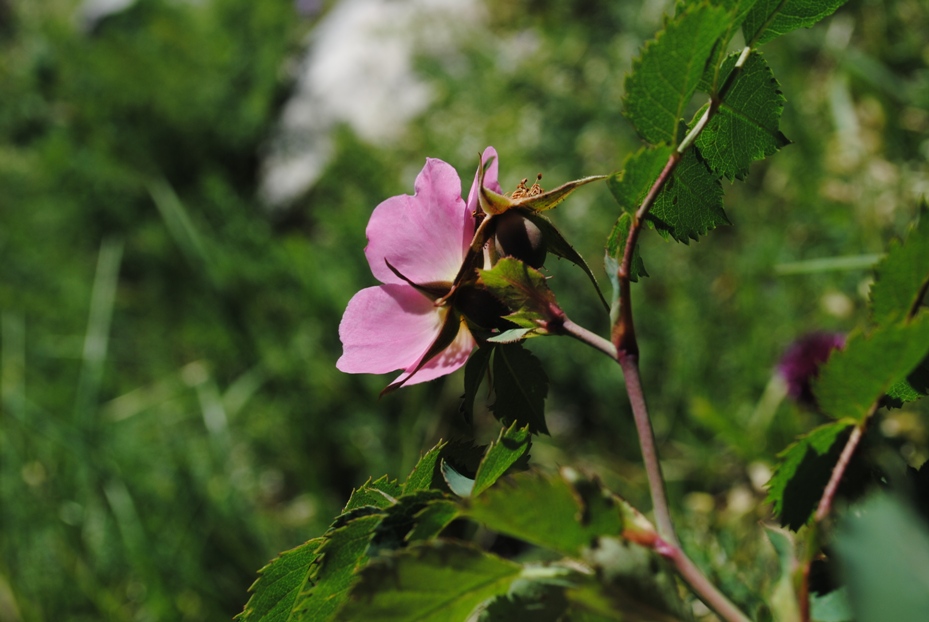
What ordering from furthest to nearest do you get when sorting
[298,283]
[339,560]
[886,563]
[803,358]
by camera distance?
[298,283] < [803,358] < [339,560] < [886,563]

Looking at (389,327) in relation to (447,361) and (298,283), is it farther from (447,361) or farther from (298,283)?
(298,283)

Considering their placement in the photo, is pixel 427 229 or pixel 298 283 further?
pixel 298 283

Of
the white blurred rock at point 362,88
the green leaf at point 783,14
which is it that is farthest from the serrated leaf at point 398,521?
the white blurred rock at point 362,88

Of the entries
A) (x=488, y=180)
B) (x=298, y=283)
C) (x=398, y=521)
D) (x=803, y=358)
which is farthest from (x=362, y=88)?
(x=398, y=521)

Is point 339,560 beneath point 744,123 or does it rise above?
beneath

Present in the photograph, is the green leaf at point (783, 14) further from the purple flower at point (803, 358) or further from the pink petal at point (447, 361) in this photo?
the purple flower at point (803, 358)

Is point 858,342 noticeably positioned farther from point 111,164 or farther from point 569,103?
point 111,164

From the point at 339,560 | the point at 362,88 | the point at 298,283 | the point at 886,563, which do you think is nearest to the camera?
the point at 886,563

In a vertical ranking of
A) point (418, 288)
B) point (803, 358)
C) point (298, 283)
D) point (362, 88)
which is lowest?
point (298, 283)
